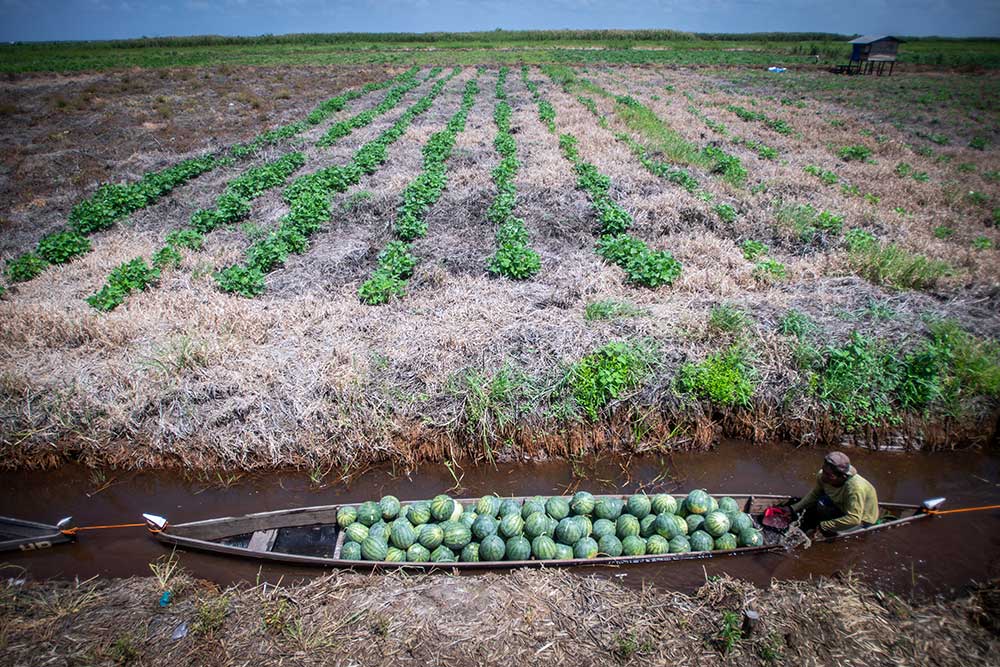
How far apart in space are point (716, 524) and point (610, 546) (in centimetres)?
130

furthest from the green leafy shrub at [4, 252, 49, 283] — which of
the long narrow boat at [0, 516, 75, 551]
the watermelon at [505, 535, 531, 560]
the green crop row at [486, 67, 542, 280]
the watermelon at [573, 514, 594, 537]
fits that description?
the watermelon at [573, 514, 594, 537]

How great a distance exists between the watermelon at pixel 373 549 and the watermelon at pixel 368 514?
349 mm

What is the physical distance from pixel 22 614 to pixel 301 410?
3743 millimetres

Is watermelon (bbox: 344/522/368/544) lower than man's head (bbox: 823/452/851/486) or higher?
lower

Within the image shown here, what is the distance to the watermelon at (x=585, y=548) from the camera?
6.01 m

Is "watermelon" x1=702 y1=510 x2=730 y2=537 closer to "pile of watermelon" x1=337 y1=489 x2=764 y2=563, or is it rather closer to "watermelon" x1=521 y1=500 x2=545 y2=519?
"pile of watermelon" x1=337 y1=489 x2=764 y2=563

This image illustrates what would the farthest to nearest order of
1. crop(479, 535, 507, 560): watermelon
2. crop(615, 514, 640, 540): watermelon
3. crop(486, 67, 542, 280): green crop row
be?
crop(486, 67, 542, 280): green crop row, crop(615, 514, 640, 540): watermelon, crop(479, 535, 507, 560): watermelon

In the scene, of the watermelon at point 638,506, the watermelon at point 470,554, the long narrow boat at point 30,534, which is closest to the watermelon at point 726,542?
the watermelon at point 638,506

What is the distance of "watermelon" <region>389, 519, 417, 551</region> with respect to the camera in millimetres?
6148

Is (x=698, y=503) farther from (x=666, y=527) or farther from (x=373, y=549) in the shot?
(x=373, y=549)

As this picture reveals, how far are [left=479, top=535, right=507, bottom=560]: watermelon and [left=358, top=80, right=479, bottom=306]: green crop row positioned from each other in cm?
591

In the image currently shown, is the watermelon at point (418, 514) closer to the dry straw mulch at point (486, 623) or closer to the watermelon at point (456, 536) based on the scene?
the watermelon at point (456, 536)

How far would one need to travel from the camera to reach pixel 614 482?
789 cm

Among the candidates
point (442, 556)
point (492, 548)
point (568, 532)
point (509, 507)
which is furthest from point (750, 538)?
point (442, 556)
